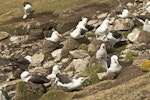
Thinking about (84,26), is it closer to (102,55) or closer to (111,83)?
(102,55)

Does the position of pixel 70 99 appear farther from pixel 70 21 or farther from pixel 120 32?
pixel 70 21

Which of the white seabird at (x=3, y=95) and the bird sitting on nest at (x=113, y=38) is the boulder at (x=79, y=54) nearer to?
the bird sitting on nest at (x=113, y=38)

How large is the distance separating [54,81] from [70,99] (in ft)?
18.1

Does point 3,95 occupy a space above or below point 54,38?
above

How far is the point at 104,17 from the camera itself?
1326 inches

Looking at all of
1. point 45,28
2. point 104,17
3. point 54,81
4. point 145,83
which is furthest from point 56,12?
point 145,83

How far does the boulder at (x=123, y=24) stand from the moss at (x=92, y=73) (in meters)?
4.46

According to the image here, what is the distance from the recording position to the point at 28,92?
23109mm

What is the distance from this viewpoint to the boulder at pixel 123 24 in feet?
97.3

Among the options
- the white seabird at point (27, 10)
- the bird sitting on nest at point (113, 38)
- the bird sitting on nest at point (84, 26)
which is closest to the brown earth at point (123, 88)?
the bird sitting on nest at point (113, 38)

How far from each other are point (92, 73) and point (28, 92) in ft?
10.9

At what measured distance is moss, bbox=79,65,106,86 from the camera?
922 inches

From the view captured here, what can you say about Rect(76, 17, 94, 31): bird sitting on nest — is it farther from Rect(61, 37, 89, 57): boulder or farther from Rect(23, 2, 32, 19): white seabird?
Rect(23, 2, 32, 19): white seabird

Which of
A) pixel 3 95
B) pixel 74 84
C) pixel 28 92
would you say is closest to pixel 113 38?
pixel 74 84
